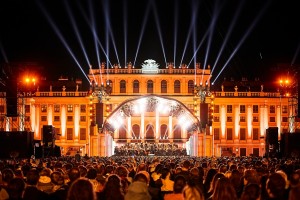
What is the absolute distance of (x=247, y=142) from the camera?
10212 cm

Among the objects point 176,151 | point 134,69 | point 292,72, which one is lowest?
point 176,151

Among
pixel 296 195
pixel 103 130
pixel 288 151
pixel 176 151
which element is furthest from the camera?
pixel 176 151

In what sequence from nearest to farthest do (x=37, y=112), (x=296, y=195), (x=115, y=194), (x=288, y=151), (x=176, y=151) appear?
(x=296, y=195)
(x=115, y=194)
(x=288, y=151)
(x=176, y=151)
(x=37, y=112)

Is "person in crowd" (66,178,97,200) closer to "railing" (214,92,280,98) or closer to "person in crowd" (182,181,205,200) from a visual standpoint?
"person in crowd" (182,181,205,200)

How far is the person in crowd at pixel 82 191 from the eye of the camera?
27.2 ft

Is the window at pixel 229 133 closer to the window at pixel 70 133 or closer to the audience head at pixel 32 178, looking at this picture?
the window at pixel 70 133

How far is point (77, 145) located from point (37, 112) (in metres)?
8.16

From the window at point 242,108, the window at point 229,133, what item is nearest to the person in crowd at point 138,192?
the window at point 229,133

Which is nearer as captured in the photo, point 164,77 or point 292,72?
point 292,72

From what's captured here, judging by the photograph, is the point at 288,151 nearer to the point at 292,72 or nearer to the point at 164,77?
the point at 292,72

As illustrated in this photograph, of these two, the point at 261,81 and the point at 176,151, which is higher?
the point at 261,81

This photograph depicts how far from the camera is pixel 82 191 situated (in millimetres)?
8312

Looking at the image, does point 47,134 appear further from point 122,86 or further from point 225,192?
point 122,86

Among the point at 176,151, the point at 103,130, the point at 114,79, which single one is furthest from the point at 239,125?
the point at 103,130
